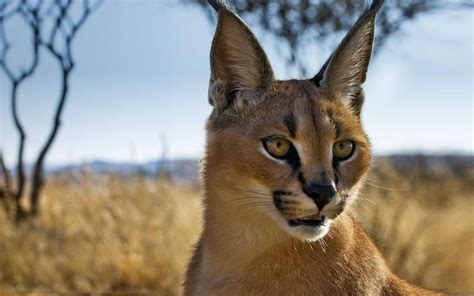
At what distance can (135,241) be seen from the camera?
7.42m

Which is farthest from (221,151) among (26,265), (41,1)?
(26,265)

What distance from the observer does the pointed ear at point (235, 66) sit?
3443 millimetres

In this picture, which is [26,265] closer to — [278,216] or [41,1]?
[41,1]

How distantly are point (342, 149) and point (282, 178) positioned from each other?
393mm

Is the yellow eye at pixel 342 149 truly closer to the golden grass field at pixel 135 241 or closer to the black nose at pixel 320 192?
the black nose at pixel 320 192

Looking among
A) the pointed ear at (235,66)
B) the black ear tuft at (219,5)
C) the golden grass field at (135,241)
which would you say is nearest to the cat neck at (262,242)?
the pointed ear at (235,66)

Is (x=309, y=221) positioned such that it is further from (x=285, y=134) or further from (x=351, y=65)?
(x=351, y=65)

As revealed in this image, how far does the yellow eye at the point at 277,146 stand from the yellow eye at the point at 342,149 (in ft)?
0.81

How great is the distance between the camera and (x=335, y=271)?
3.33 meters

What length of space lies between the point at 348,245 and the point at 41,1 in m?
4.46

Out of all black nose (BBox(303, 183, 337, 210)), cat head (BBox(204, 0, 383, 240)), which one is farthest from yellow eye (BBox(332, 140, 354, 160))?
black nose (BBox(303, 183, 337, 210))

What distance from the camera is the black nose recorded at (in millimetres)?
2988

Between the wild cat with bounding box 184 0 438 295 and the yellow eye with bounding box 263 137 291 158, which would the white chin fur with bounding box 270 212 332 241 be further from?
the yellow eye with bounding box 263 137 291 158

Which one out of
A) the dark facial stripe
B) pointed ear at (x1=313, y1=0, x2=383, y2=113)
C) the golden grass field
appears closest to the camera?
the dark facial stripe
